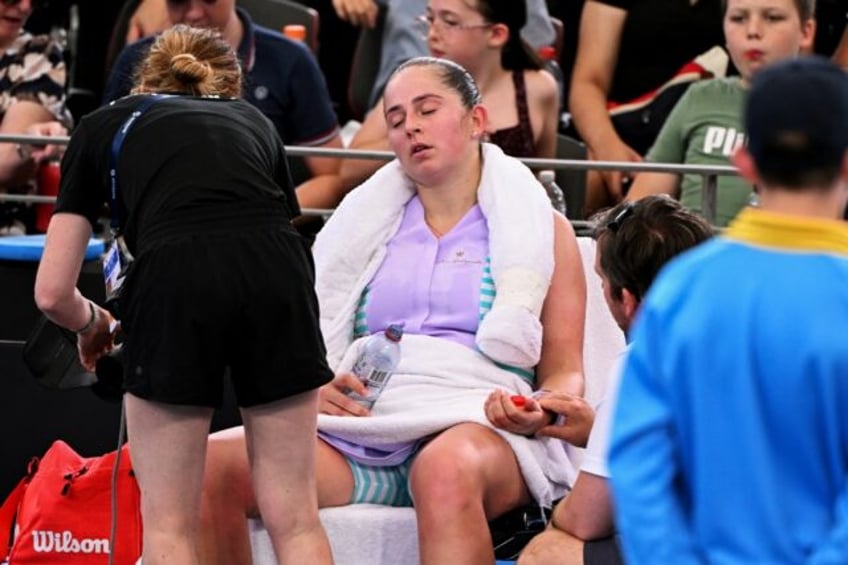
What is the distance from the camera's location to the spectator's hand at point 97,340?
380 centimetres

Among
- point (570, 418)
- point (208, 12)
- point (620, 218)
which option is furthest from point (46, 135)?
point (620, 218)

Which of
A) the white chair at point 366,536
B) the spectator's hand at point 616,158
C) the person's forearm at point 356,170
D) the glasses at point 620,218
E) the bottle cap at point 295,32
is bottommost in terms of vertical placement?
the white chair at point 366,536

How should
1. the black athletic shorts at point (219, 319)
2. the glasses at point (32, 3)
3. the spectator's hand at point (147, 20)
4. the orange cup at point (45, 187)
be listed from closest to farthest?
the black athletic shorts at point (219, 319) → the orange cup at point (45, 187) → the glasses at point (32, 3) → the spectator's hand at point (147, 20)

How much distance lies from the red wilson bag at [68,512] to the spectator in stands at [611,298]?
1.18m

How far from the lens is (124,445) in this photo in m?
4.38

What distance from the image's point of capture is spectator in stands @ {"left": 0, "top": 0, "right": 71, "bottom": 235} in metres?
5.46

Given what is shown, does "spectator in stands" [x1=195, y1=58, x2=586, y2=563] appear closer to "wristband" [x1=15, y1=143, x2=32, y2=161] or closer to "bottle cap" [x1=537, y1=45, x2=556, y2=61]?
"wristband" [x1=15, y1=143, x2=32, y2=161]

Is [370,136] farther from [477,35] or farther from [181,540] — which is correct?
[181,540]

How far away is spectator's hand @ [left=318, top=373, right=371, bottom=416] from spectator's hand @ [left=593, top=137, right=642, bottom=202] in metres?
1.95

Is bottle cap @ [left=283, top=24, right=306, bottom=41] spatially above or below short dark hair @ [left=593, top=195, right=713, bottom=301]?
below

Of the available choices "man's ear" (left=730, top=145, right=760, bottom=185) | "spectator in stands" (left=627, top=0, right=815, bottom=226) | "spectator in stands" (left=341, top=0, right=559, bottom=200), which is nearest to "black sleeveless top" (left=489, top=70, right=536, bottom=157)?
"spectator in stands" (left=341, top=0, right=559, bottom=200)

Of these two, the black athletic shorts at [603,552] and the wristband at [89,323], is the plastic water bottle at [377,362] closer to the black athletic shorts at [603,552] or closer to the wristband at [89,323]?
the wristband at [89,323]

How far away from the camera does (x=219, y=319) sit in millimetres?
3430

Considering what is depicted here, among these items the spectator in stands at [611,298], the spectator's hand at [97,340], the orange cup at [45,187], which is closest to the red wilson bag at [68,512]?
the spectator's hand at [97,340]
